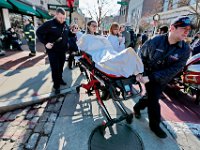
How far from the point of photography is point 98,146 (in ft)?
8.70

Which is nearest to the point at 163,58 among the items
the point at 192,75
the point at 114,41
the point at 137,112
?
the point at 137,112

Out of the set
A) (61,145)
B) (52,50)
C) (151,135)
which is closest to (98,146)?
(61,145)

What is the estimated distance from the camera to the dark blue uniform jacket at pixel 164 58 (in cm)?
263

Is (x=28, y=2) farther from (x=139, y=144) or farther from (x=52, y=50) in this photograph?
(x=139, y=144)

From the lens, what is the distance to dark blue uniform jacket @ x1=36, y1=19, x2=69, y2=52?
402cm

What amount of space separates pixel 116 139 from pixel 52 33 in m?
2.79

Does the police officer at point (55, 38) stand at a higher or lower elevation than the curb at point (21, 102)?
higher

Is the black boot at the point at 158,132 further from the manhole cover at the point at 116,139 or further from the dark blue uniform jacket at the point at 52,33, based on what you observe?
the dark blue uniform jacket at the point at 52,33

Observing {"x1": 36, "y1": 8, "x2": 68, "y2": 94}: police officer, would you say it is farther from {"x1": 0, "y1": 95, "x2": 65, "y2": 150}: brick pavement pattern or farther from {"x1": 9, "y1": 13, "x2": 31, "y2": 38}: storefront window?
{"x1": 9, "y1": 13, "x2": 31, "y2": 38}: storefront window

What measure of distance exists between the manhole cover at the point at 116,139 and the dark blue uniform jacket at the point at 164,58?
3.35ft

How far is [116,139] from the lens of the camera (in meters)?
2.81

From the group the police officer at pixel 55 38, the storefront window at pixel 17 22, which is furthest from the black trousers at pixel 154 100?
the storefront window at pixel 17 22

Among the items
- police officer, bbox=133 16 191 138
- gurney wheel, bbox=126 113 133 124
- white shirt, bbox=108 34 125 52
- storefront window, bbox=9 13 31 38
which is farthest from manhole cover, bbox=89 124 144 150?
storefront window, bbox=9 13 31 38

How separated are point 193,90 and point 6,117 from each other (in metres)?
4.35
